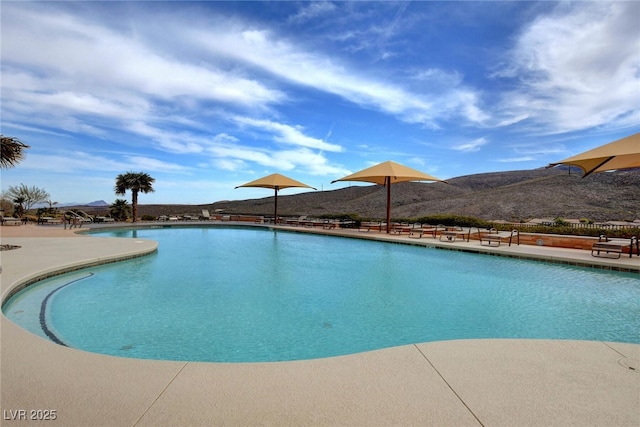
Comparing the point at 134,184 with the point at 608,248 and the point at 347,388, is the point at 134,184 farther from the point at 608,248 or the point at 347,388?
the point at 608,248

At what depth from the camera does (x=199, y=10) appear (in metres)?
8.00

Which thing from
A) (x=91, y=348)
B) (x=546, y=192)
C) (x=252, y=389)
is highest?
(x=546, y=192)

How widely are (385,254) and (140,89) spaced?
31.7ft

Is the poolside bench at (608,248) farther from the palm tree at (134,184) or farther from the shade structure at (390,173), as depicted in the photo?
the palm tree at (134,184)

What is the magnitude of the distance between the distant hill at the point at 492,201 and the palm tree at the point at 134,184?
6.83 m

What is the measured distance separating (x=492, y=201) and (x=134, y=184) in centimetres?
2195

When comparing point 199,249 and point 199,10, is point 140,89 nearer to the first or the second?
point 199,10

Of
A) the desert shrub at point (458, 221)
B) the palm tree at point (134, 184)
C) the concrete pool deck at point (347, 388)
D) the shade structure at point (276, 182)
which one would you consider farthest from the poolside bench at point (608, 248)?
the palm tree at point (134, 184)

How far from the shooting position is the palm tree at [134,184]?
1700cm

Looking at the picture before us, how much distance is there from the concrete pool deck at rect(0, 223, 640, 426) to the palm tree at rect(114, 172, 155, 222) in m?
16.3

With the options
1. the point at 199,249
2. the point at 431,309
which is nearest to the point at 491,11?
the point at 431,309

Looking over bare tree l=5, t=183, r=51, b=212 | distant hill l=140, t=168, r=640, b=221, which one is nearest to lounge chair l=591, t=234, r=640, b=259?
distant hill l=140, t=168, r=640, b=221

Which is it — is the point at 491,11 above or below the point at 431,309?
above

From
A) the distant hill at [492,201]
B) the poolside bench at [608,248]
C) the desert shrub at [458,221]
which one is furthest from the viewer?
the distant hill at [492,201]
